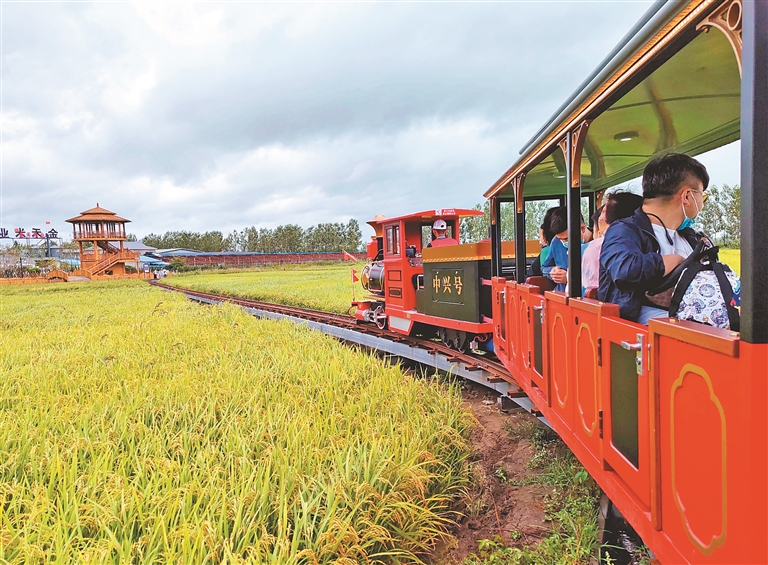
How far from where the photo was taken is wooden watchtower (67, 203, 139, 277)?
147 feet

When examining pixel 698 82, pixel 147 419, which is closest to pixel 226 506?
pixel 147 419

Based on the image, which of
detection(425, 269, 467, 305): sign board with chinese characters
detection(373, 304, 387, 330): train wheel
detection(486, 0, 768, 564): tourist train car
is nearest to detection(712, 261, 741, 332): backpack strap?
detection(486, 0, 768, 564): tourist train car

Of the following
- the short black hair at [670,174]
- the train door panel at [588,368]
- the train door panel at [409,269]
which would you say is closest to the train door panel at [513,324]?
the train door panel at [588,368]

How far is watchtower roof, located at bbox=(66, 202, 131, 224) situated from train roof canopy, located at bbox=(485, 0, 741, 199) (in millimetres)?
50011

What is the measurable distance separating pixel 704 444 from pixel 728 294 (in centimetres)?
57

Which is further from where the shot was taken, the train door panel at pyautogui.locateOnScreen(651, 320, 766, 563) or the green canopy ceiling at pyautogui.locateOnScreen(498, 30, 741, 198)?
the green canopy ceiling at pyautogui.locateOnScreen(498, 30, 741, 198)

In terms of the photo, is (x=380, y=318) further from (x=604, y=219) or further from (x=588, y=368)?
(x=588, y=368)

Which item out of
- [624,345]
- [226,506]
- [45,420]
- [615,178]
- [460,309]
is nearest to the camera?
[624,345]

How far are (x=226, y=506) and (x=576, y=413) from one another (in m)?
2.07

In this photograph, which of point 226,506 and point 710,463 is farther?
point 226,506

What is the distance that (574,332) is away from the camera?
2943 millimetres

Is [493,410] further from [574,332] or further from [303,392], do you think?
[574,332]

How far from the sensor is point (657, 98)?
Result: 2.62 m

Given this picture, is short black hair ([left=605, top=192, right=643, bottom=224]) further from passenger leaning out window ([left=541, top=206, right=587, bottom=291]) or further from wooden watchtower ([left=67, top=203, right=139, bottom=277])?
wooden watchtower ([left=67, top=203, right=139, bottom=277])
